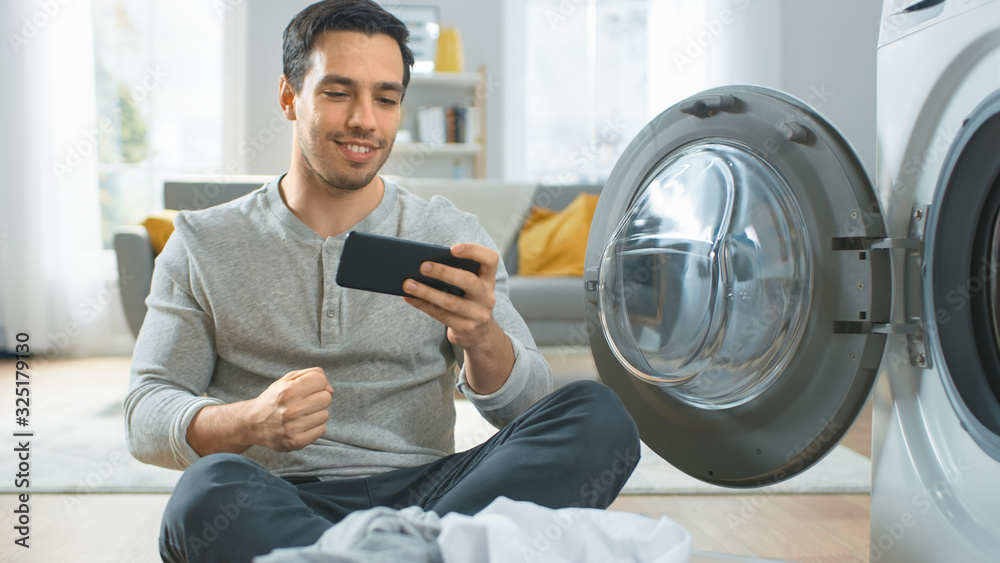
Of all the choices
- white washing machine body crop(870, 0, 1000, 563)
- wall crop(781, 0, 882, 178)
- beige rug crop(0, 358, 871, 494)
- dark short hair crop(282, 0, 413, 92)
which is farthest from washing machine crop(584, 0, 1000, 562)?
wall crop(781, 0, 882, 178)

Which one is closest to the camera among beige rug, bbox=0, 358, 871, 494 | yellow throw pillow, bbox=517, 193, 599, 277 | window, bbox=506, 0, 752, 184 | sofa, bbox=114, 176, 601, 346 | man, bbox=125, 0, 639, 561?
man, bbox=125, 0, 639, 561

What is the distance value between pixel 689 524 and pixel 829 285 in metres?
0.62

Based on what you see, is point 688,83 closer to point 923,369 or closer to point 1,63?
point 923,369

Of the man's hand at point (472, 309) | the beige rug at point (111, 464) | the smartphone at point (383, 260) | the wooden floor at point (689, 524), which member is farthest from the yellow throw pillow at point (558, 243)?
the smartphone at point (383, 260)

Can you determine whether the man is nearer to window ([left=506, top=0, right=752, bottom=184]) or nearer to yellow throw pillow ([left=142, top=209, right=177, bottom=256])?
yellow throw pillow ([left=142, top=209, right=177, bottom=256])

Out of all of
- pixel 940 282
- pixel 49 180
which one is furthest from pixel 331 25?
pixel 49 180

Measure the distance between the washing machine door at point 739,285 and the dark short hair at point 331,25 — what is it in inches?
15.1

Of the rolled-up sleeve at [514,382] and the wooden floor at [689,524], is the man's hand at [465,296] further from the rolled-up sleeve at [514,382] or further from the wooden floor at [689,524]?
the wooden floor at [689,524]

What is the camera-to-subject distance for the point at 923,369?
86cm

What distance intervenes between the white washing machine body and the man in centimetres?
32

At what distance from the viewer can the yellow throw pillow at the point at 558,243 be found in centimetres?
279

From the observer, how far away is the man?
0.88m

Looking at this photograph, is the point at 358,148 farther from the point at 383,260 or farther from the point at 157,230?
the point at 157,230

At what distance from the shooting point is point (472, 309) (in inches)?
35.3
